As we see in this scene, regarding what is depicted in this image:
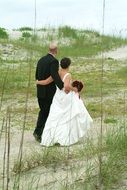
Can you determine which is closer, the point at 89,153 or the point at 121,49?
the point at 89,153

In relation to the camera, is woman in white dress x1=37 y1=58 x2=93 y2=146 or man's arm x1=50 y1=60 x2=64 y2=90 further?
woman in white dress x1=37 y1=58 x2=93 y2=146

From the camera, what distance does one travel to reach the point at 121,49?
Answer: 98.9ft

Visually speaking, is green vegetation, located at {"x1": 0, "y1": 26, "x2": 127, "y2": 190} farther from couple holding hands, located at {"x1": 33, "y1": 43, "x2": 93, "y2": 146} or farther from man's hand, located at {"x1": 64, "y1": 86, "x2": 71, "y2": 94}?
man's hand, located at {"x1": 64, "y1": 86, "x2": 71, "y2": 94}

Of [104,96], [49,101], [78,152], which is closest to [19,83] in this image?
[104,96]

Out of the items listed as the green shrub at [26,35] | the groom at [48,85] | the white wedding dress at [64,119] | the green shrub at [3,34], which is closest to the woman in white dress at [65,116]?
the white wedding dress at [64,119]

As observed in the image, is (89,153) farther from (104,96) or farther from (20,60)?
(20,60)

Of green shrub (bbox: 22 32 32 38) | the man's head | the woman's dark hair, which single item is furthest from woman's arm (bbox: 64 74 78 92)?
green shrub (bbox: 22 32 32 38)

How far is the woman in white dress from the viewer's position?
33.4 ft

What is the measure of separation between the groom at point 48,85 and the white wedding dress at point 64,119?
0.61ft

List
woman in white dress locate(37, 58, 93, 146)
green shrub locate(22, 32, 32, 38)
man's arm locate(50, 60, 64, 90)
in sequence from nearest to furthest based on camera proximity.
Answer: man's arm locate(50, 60, 64, 90)
woman in white dress locate(37, 58, 93, 146)
green shrub locate(22, 32, 32, 38)

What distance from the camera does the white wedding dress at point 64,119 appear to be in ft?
33.5

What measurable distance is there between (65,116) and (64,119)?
53 millimetres

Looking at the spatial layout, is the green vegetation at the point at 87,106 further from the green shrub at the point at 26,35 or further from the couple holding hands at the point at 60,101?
the couple holding hands at the point at 60,101

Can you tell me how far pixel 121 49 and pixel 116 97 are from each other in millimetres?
14561
